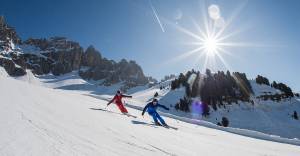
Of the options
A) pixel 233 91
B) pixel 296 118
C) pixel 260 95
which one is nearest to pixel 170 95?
pixel 233 91

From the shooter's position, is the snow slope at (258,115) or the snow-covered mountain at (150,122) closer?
the snow-covered mountain at (150,122)

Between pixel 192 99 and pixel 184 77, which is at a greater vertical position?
pixel 184 77

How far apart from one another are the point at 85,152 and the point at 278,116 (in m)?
86.1

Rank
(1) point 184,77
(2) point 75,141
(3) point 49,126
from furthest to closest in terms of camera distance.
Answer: (1) point 184,77
(3) point 49,126
(2) point 75,141

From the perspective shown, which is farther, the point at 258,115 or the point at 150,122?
the point at 258,115

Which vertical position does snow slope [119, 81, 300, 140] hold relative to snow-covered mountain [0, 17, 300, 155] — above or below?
below

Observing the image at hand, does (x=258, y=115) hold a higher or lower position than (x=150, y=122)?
lower

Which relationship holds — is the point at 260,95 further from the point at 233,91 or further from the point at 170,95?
the point at 170,95

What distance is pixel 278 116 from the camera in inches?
3167

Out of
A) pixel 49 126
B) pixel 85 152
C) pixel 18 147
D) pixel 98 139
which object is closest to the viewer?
pixel 18 147

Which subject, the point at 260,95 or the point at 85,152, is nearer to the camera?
the point at 85,152

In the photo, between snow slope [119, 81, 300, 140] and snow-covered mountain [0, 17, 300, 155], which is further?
snow slope [119, 81, 300, 140]

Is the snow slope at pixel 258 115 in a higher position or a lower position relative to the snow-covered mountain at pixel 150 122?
lower

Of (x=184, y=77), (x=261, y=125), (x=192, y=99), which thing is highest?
(x=184, y=77)
